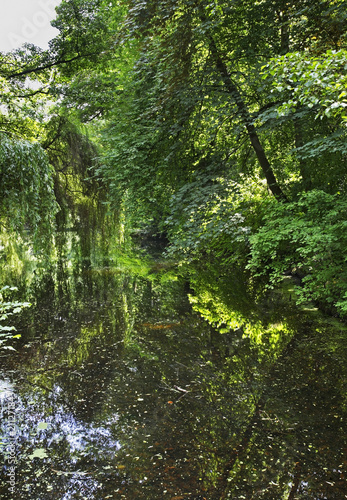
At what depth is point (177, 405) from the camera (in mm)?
3438

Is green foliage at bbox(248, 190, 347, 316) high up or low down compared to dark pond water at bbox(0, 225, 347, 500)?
up

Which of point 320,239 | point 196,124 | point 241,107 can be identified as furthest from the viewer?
point 196,124

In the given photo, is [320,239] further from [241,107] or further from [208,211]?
[241,107]

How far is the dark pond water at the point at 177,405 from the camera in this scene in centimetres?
250

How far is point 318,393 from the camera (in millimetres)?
3459

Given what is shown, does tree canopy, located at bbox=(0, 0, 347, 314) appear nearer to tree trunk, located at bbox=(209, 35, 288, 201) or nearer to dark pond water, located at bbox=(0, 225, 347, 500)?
tree trunk, located at bbox=(209, 35, 288, 201)

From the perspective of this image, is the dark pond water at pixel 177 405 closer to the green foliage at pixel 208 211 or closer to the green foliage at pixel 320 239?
the green foliage at pixel 320 239

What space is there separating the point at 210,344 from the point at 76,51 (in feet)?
22.7

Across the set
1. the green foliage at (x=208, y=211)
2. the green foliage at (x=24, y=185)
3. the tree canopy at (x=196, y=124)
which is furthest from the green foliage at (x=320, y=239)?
the green foliage at (x=24, y=185)

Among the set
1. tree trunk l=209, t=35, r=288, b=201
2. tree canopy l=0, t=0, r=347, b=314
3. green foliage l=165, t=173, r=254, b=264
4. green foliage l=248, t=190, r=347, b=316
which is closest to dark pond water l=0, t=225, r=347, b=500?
green foliage l=248, t=190, r=347, b=316

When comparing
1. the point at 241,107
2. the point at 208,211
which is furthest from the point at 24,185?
the point at 241,107

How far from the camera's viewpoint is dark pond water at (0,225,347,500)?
2500mm

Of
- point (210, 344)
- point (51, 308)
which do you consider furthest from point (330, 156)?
point (51, 308)

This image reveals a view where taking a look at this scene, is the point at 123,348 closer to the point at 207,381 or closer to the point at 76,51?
the point at 207,381
